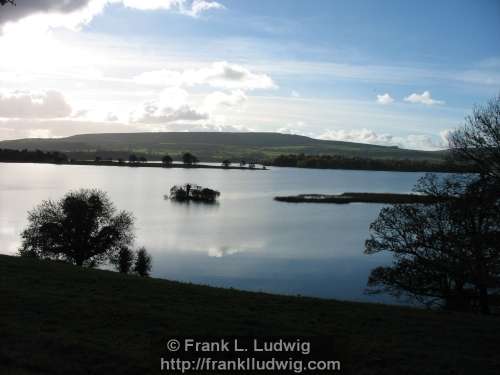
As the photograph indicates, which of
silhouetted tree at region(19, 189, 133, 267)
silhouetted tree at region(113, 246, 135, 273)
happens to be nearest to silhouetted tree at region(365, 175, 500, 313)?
silhouetted tree at region(113, 246, 135, 273)

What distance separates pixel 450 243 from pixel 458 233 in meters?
0.58

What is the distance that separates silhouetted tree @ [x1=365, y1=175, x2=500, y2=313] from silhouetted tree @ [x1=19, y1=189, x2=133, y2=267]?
18781 mm

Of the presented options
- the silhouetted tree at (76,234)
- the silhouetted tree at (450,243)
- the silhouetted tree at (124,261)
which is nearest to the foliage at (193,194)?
the silhouetted tree at (76,234)

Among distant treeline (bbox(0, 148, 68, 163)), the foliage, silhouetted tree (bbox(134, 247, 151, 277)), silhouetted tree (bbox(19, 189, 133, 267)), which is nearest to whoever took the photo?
silhouetted tree (bbox(134, 247, 151, 277))

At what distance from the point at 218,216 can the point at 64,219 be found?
1223 inches

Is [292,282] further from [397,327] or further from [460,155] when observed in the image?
Answer: [397,327]

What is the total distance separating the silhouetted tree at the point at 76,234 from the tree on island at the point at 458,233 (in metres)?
18.9

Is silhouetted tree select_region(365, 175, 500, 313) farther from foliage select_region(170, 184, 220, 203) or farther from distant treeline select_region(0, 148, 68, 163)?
distant treeline select_region(0, 148, 68, 163)

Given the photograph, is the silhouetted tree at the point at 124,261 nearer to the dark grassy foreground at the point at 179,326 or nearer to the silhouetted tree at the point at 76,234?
the silhouetted tree at the point at 76,234

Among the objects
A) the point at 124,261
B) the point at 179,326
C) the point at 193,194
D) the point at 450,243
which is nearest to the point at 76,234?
the point at 124,261

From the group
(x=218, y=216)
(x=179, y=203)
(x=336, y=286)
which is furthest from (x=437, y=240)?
(x=179, y=203)

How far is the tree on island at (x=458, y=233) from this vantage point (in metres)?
16.3

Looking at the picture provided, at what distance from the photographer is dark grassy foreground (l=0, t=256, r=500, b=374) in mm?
7715

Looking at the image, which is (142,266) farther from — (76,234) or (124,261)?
(76,234)
